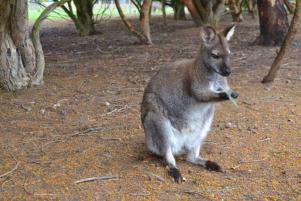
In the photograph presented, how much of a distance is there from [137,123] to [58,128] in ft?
2.46

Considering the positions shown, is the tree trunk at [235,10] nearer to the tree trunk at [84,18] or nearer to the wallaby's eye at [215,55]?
the tree trunk at [84,18]

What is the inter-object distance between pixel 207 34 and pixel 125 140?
4.22 ft

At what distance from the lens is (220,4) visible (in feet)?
31.9

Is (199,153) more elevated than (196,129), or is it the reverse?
(196,129)

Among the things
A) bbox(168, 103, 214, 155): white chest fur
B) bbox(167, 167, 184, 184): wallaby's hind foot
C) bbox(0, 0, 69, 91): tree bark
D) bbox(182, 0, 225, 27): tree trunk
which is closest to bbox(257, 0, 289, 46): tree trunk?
bbox(182, 0, 225, 27): tree trunk

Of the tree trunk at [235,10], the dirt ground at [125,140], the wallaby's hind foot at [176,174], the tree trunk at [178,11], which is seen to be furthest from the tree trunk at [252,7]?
the wallaby's hind foot at [176,174]

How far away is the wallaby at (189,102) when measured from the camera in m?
3.52

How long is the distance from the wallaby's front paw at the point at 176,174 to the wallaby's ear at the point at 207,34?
0.96 m

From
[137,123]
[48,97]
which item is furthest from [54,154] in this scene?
[48,97]

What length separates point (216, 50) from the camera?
3.51m

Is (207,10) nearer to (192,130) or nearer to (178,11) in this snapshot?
(192,130)

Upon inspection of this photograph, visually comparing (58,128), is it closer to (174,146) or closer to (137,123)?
(137,123)

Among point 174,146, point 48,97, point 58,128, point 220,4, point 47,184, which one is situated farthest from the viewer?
point 220,4

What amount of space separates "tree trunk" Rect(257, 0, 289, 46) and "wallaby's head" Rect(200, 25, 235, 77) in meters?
5.07
